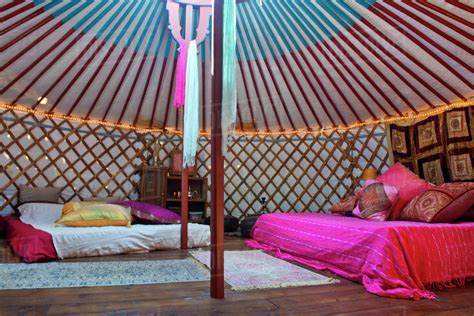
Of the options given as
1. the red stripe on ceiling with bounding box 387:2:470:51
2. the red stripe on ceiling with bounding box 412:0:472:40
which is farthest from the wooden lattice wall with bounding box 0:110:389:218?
the red stripe on ceiling with bounding box 412:0:472:40

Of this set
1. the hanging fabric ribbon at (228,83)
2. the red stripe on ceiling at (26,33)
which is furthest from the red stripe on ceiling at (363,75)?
the red stripe on ceiling at (26,33)

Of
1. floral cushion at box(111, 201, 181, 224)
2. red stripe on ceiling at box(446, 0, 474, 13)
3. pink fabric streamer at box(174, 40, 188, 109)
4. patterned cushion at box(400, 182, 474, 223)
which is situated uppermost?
red stripe on ceiling at box(446, 0, 474, 13)

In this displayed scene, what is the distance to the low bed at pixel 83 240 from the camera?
2.12 meters

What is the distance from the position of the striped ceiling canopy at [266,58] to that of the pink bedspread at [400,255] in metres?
1.59

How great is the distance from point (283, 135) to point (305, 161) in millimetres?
486

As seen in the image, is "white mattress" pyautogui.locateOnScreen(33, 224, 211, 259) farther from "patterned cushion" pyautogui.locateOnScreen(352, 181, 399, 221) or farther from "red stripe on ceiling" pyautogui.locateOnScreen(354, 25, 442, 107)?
"red stripe on ceiling" pyautogui.locateOnScreen(354, 25, 442, 107)

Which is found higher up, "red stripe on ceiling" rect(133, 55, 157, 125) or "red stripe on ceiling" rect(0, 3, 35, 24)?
"red stripe on ceiling" rect(0, 3, 35, 24)

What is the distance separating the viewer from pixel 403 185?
2.62 meters

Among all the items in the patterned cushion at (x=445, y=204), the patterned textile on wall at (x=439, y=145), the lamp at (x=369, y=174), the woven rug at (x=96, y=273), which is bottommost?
the woven rug at (x=96, y=273)

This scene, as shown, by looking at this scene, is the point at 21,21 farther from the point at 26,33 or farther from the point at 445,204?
the point at 445,204

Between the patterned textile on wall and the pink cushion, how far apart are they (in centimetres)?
65

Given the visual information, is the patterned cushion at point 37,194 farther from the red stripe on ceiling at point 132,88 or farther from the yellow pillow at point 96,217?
the red stripe on ceiling at point 132,88

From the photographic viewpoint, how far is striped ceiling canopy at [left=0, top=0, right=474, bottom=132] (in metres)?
2.58

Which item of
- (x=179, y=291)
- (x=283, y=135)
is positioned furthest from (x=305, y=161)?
(x=179, y=291)
